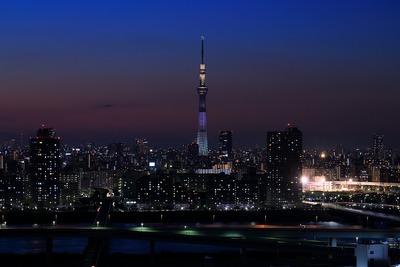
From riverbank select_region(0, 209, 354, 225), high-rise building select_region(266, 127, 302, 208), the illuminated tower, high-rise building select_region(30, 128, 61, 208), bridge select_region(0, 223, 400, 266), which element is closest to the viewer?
bridge select_region(0, 223, 400, 266)

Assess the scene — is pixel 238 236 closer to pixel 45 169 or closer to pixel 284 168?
pixel 45 169

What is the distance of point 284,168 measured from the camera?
7831 centimetres

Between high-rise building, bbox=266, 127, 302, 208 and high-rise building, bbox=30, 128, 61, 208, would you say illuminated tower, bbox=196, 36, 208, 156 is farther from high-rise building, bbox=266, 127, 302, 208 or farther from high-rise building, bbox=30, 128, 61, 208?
high-rise building, bbox=30, 128, 61, 208

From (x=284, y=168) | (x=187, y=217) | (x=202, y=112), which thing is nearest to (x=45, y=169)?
(x=187, y=217)

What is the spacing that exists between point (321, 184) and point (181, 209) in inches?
1279

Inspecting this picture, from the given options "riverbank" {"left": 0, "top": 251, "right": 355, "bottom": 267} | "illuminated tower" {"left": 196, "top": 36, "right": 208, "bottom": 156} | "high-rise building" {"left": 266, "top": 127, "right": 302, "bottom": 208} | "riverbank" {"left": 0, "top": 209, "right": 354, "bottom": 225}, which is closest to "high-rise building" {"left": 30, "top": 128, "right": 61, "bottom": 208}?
"riverbank" {"left": 0, "top": 209, "right": 354, "bottom": 225}

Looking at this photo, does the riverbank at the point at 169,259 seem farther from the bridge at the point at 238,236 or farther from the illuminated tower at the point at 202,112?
the illuminated tower at the point at 202,112

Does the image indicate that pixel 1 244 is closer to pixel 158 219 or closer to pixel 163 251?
pixel 163 251

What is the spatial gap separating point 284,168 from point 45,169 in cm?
1983

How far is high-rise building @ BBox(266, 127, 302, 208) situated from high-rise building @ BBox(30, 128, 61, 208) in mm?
16819

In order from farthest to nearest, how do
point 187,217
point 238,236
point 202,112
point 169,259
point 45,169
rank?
1. point 202,112
2. point 45,169
3. point 187,217
4. point 238,236
5. point 169,259

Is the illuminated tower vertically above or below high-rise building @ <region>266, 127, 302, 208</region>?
above

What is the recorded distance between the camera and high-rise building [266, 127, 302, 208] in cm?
7562

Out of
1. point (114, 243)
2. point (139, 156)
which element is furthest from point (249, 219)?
point (139, 156)
